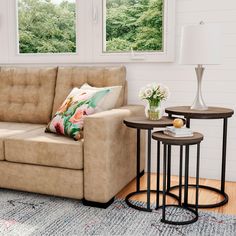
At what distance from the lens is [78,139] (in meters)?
2.54

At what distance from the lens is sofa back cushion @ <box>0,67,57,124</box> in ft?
10.7

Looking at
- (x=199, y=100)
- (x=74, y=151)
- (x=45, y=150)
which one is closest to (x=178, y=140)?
(x=199, y=100)

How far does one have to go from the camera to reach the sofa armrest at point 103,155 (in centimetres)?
235

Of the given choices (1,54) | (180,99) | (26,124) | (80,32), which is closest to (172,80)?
(180,99)

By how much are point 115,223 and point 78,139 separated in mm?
626

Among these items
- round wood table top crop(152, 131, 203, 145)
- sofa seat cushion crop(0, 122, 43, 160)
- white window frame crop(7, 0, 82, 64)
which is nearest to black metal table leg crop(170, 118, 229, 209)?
round wood table top crop(152, 131, 203, 145)

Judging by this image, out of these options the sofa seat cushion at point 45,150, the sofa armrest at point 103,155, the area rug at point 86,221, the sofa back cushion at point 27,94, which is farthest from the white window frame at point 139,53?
the area rug at point 86,221

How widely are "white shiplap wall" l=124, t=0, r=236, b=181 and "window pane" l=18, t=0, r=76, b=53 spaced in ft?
2.92

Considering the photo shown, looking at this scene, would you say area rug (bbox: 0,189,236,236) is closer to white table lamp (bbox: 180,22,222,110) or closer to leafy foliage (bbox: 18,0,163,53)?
white table lamp (bbox: 180,22,222,110)

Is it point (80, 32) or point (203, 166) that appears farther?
point (80, 32)

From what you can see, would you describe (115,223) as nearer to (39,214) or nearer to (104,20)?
(39,214)

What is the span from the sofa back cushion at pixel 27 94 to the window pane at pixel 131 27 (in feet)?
2.07

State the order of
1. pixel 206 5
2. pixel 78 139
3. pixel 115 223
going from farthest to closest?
1. pixel 206 5
2. pixel 78 139
3. pixel 115 223

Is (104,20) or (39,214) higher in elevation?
(104,20)
